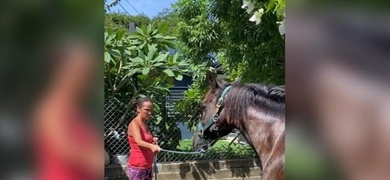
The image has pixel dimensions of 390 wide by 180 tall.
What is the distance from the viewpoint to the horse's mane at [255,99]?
13.0 ft

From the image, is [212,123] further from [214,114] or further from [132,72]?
[132,72]

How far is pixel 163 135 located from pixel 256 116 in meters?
3.16

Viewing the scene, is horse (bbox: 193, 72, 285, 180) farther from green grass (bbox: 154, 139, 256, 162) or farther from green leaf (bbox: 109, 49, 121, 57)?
green grass (bbox: 154, 139, 256, 162)

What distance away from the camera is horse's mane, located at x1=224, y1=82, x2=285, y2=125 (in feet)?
13.0

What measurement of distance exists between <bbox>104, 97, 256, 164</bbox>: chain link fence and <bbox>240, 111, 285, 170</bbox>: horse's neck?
276cm

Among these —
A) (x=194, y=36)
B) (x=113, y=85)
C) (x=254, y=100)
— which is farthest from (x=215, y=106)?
(x=194, y=36)

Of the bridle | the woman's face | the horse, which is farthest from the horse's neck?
the woman's face

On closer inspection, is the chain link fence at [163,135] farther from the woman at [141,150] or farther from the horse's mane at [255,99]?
the horse's mane at [255,99]

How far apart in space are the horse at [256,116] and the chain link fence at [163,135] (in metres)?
2.15

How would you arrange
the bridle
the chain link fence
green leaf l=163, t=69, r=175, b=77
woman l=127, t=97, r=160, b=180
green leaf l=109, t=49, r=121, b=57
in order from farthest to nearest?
1. green leaf l=163, t=69, r=175, b=77
2. the chain link fence
3. green leaf l=109, t=49, r=121, b=57
4. woman l=127, t=97, r=160, b=180
5. the bridle
